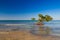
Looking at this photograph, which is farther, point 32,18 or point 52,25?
point 52,25

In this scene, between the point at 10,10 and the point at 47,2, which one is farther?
the point at 10,10

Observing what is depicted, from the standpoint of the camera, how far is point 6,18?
16.5 feet

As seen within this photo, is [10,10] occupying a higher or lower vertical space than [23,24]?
higher

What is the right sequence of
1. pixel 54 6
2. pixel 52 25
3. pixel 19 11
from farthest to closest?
pixel 52 25 < pixel 19 11 < pixel 54 6

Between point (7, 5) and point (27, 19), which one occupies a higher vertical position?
point (7, 5)

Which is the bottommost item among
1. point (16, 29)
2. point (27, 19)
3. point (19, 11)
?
point (16, 29)

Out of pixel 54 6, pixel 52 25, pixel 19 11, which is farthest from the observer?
pixel 52 25

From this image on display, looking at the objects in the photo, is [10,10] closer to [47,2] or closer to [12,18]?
[12,18]

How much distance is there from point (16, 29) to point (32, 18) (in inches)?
31.4

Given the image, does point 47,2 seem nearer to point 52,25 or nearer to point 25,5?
point 25,5

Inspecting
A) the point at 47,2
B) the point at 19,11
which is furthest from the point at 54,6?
the point at 19,11

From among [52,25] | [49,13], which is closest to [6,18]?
[49,13]

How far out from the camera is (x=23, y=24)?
5.39m

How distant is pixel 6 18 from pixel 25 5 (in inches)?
33.5
